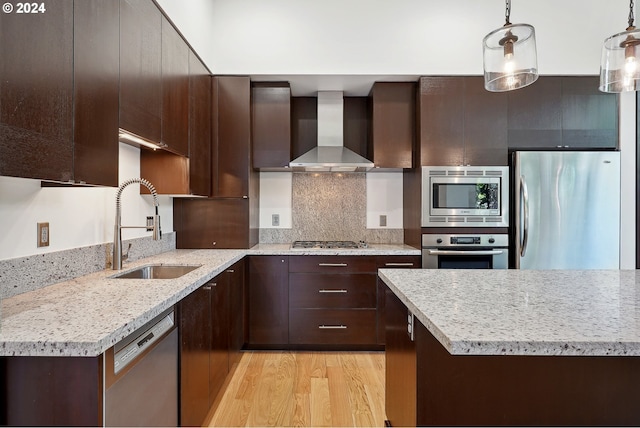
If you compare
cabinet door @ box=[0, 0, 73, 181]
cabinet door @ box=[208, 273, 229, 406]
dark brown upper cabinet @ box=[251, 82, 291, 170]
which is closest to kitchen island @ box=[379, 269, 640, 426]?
cabinet door @ box=[208, 273, 229, 406]

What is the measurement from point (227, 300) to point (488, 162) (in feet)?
7.98

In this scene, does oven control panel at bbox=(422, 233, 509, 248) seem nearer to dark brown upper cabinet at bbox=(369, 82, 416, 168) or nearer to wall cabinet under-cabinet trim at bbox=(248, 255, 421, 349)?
wall cabinet under-cabinet trim at bbox=(248, 255, 421, 349)

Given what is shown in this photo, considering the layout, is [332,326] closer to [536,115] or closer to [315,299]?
[315,299]

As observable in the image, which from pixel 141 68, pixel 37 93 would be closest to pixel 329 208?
pixel 141 68

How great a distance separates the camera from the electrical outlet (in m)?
1.54

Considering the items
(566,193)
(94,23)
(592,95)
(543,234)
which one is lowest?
(543,234)

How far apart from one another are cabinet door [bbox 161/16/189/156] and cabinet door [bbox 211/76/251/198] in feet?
1.89

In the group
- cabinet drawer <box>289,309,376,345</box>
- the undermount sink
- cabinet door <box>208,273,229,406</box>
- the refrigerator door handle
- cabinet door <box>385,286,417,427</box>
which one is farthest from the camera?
cabinet drawer <box>289,309,376,345</box>

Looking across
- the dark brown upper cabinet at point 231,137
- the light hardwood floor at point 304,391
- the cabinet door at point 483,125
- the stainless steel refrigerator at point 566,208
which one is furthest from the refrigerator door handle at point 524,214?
the dark brown upper cabinet at point 231,137

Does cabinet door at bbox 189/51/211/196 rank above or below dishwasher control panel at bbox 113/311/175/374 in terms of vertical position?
above

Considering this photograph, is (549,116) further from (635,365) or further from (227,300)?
(227,300)

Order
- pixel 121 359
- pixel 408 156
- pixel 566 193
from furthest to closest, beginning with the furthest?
pixel 408 156
pixel 566 193
pixel 121 359

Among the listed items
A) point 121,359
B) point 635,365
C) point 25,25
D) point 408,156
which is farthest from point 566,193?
point 25,25

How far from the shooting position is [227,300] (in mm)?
2402
